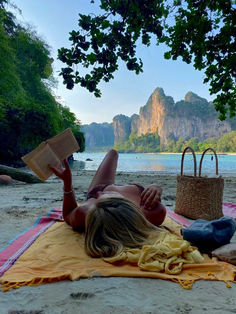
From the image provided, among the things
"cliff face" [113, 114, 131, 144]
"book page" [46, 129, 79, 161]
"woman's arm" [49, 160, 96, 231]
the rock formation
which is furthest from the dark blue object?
"cliff face" [113, 114, 131, 144]

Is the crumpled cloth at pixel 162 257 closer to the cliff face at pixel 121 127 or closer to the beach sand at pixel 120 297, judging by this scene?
the beach sand at pixel 120 297

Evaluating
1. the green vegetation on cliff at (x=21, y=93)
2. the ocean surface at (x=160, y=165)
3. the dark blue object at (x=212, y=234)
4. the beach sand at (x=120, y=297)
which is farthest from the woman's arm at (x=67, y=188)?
the green vegetation on cliff at (x=21, y=93)

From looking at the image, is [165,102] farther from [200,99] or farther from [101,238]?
[101,238]

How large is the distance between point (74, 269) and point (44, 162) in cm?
101

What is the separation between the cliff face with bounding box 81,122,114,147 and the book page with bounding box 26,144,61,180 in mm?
140258

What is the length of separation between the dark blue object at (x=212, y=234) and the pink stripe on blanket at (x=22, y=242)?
1422 millimetres

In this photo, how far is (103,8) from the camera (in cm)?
356

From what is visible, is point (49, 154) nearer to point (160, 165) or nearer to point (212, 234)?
point (212, 234)

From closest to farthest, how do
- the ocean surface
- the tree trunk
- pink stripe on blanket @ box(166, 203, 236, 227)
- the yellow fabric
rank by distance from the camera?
the yellow fabric < pink stripe on blanket @ box(166, 203, 236, 227) < the tree trunk < the ocean surface

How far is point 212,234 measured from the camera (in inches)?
74.4

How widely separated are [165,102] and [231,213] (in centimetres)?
11790

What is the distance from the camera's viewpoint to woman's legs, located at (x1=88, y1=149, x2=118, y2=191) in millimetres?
3207

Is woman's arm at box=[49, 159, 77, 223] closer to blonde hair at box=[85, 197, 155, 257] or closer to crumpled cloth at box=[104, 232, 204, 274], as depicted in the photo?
blonde hair at box=[85, 197, 155, 257]

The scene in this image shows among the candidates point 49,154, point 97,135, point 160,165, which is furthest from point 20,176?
point 97,135
